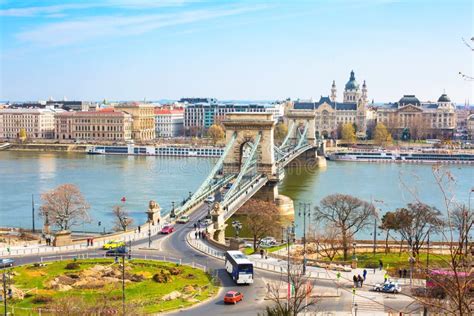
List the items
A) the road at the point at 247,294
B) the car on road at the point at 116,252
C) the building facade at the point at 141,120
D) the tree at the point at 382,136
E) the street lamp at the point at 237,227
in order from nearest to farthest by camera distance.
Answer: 1. the road at the point at 247,294
2. the car on road at the point at 116,252
3. the street lamp at the point at 237,227
4. the tree at the point at 382,136
5. the building facade at the point at 141,120

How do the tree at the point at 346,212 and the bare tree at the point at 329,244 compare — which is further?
the tree at the point at 346,212

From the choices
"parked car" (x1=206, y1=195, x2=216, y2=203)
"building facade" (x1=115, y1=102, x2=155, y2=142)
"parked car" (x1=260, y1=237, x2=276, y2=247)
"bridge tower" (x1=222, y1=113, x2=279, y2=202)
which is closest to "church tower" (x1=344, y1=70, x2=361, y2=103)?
"building facade" (x1=115, y1=102, x2=155, y2=142)

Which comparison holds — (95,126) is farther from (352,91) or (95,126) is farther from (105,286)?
(105,286)

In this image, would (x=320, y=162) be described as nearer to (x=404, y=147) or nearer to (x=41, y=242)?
(x=404, y=147)

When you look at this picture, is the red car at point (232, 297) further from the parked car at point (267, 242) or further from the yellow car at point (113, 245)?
the parked car at point (267, 242)

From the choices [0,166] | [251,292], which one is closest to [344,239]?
[251,292]

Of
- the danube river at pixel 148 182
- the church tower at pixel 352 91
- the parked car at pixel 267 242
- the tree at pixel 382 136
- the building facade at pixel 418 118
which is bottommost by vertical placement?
the parked car at pixel 267 242

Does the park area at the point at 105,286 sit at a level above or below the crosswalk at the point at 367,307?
above

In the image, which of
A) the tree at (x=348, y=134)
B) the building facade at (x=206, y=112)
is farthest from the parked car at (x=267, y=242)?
the building facade at (x=206, y=112)
